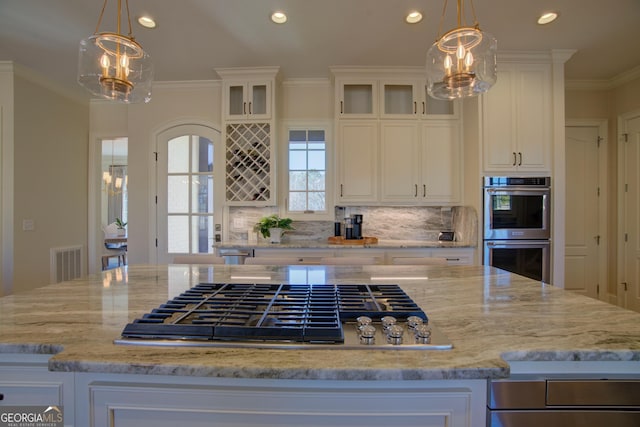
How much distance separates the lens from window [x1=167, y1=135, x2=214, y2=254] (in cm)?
392

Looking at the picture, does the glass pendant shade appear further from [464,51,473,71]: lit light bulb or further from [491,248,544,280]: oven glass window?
[491,248,544,280]: oven glass window

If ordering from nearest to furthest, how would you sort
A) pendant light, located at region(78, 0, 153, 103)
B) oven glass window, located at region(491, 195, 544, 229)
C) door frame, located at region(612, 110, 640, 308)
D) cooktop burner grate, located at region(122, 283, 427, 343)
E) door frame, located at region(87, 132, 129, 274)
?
cooktop burner grate, located at region(122, 283, 427, 343) < pendant light, located at region(78, 0, 153, 103) < oven glass window, located at region(491, 195, 544, 229) < door frame, located at region(612, 110, 640, 308) < door frame, located at region(87, 132, 129, 274)

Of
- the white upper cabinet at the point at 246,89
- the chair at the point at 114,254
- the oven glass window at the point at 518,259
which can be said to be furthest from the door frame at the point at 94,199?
the oven glass window at the point at 518,259

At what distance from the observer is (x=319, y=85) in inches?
151

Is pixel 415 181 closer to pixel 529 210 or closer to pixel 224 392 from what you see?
pixel 529 210

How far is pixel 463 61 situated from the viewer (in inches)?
68.8

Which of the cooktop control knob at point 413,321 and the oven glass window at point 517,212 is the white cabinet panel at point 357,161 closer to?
the oven glass window at point 517,212

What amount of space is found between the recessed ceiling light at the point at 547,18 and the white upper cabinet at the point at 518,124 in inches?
23.6

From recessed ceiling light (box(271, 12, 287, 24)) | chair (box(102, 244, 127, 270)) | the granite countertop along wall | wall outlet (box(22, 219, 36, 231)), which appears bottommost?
chair (box(102, 244, 127, 270))

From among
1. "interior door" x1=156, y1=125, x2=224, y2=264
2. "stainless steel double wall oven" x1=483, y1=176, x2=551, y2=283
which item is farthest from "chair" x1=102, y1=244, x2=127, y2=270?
"stainless steel double wall oven" x1=483, y1=176, x2=551, y2=283

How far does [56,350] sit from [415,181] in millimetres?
3333

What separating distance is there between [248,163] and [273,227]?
786 mm

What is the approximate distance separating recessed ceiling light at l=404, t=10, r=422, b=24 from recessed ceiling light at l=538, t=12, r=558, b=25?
1.00 m

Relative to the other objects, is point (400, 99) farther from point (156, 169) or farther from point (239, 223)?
point (156, 169)
